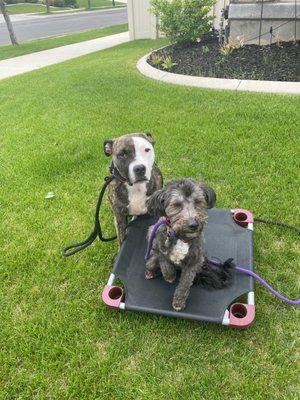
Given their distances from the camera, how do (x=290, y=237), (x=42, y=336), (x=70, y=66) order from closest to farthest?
1. (x=42, y=336)
2. (x=290, y=237)
3. (x=70, y=66)

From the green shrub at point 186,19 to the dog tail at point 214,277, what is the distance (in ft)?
32.1

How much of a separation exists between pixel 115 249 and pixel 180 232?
1617 millimetres

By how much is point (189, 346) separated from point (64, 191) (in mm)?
3235

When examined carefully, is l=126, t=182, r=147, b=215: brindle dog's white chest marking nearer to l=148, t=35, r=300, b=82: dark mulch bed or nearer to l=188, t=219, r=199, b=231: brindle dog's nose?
l=188, t=219, r=199, b=231: brindle dog's nose

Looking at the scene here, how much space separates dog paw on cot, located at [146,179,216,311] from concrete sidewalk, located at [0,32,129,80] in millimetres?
12119

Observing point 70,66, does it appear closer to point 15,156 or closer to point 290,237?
point 15,156

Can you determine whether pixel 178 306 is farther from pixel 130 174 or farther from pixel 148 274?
pixel 130 174

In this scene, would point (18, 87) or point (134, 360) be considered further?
point (18, 87)

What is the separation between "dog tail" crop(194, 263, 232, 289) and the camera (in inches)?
139

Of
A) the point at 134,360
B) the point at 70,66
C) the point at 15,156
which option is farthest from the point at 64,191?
the point at 70,66

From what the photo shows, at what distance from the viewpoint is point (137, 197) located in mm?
3959

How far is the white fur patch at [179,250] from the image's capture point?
3.24 m

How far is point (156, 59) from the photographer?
35.8 feet

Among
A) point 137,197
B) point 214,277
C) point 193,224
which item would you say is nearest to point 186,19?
point 137,197
